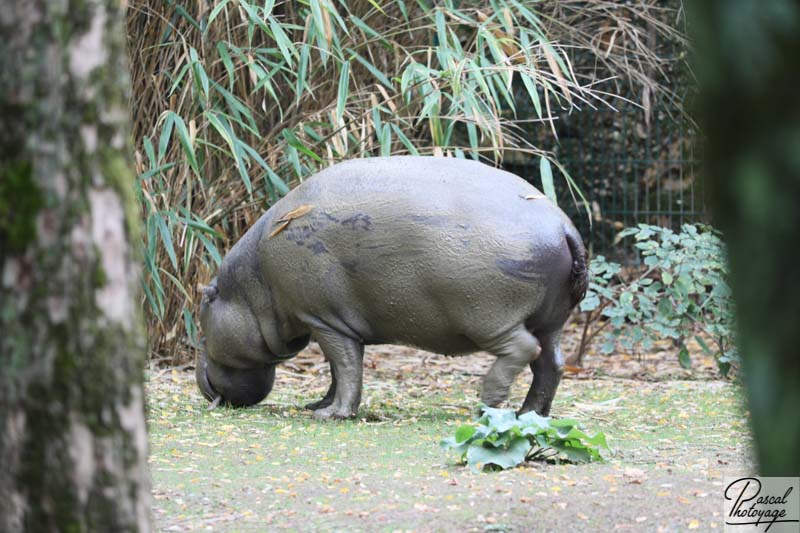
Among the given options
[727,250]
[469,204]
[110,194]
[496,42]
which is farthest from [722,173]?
[496,42]

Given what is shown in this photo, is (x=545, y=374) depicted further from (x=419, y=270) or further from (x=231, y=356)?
(x=231, y=356)

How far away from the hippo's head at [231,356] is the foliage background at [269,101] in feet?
1.79

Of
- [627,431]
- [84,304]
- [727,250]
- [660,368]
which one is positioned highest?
[727,250]

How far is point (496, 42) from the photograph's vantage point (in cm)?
666

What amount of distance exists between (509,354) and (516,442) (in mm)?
1267

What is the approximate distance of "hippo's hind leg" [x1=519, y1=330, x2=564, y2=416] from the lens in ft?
18.8

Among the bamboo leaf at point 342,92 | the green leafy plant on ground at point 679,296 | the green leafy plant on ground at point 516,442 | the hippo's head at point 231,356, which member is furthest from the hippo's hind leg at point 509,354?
the green leafy plant on ground at point 679,296

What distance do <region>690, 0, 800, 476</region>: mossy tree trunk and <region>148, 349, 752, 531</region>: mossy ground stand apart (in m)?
2.17

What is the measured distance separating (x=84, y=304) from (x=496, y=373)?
3610 mm

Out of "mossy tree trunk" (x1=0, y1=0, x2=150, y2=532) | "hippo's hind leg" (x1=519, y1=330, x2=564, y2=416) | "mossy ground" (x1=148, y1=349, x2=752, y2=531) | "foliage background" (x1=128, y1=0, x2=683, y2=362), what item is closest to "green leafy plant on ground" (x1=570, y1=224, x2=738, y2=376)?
"mossy ground" (x1=148, y1=349, x2=752, y2=531)

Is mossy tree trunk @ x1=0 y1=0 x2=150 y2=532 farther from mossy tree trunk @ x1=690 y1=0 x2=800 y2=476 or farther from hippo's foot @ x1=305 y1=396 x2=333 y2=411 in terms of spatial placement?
hippo's foot @ x1=305 y1=396 x2=333 y2=411

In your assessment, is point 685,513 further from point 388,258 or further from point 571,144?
point 571,144

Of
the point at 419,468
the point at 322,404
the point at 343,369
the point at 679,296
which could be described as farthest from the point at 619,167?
the point at 419,468

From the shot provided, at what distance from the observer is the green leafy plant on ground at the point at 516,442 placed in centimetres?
420
